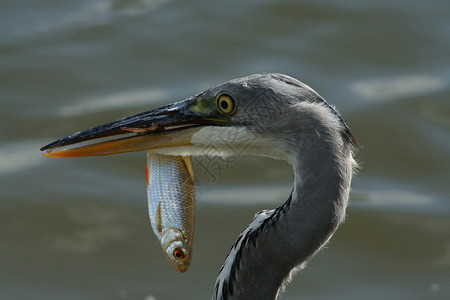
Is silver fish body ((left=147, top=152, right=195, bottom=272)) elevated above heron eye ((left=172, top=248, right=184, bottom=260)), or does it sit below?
above

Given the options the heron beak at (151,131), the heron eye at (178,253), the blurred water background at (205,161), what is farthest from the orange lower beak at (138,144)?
the blurred water background at (205,161)

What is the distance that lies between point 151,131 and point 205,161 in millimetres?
1953

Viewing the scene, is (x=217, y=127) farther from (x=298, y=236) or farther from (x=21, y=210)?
(x=21, y=210)

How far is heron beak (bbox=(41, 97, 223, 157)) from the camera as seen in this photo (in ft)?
11.8

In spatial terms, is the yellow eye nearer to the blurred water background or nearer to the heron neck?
the heron neck

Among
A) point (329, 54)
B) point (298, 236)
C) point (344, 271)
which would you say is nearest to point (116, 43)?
point (329, 54)

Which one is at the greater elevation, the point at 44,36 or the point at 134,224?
the point at 44,36

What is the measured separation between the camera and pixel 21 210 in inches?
216

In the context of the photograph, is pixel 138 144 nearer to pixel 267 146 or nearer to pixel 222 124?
pixel 222 124

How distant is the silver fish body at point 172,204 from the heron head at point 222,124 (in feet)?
0.60

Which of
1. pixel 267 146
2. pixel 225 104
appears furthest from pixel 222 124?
pixel 267 146

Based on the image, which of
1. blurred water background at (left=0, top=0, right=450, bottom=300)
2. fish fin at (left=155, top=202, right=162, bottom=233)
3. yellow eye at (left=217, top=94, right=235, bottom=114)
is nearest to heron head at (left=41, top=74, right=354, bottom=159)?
yellow eye at (left=217, top=94, right=235, bottom=114)

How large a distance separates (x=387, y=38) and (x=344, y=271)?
9.24 ft

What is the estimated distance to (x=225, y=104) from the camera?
3.50 metres
